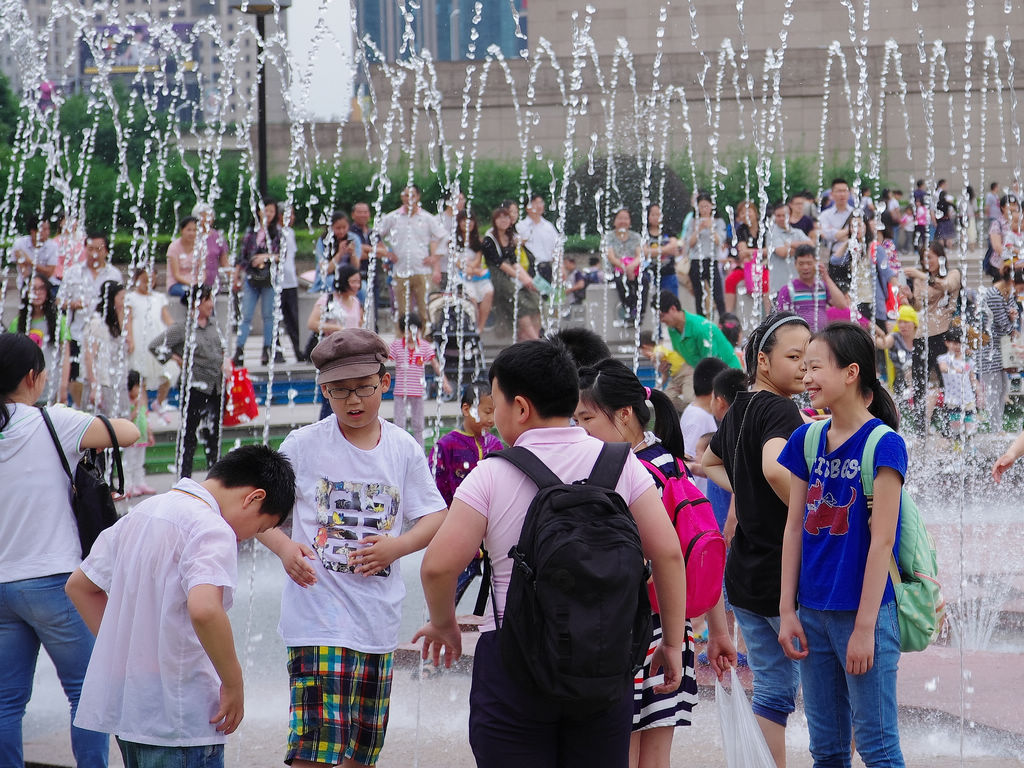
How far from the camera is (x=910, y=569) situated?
3232 millimetres

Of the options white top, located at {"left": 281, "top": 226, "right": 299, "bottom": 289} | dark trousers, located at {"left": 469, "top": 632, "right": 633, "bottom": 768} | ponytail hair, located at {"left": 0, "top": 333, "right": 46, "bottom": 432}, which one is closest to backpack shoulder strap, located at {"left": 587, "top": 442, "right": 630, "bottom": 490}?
dark trousers, located at {"left": 469, "top": 632, "right": 633, "bottom": 768}

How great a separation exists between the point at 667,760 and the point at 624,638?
94 centimetres

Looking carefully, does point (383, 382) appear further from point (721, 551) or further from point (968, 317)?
point (968, 317)

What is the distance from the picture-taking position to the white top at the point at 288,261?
13625mm

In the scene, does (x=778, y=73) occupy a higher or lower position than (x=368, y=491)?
higher

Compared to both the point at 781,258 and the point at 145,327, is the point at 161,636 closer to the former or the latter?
the point at 145,327

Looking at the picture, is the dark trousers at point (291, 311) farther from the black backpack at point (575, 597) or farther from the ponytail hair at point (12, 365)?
the black backpack at point (575, 597)

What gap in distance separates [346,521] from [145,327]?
724 centimetres

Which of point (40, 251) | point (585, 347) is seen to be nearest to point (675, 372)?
point (585, 347)

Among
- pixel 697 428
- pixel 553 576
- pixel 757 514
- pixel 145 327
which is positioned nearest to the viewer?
pixel 553 576

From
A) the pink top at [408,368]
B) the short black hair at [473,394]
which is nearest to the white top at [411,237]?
the pink top at [408,368]

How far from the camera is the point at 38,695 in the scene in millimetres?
5398

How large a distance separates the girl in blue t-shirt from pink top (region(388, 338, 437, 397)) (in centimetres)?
679

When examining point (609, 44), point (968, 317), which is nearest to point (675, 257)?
point (968, 317)
